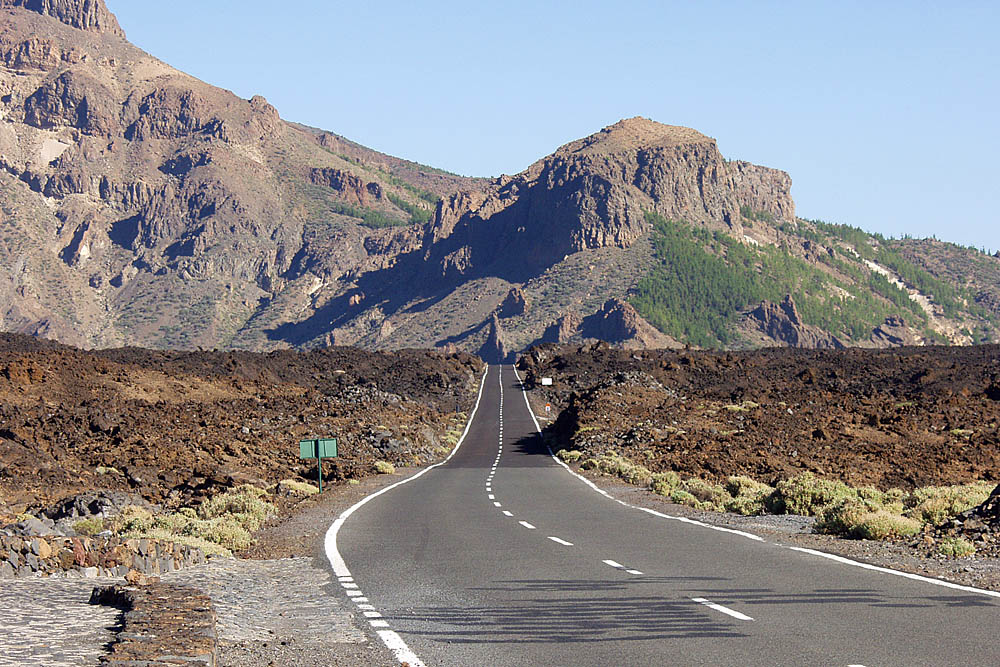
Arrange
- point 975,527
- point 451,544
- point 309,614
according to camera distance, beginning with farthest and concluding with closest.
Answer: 1. point 451,544
2. point 975,527
3. point 309,614

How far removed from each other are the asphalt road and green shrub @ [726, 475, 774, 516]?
3.47 m

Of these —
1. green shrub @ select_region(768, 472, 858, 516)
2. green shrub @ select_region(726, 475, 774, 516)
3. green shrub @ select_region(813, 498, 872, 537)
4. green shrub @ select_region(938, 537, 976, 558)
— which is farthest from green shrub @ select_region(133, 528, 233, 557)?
green shrub @ select_region(768, 472, 858, 516)

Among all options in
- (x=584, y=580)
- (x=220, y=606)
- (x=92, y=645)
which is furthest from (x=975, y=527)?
(x=92, y=645)

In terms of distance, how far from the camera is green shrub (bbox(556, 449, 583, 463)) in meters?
50.2

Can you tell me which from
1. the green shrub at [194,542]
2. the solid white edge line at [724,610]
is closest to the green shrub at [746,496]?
the green shrub at [194,542]

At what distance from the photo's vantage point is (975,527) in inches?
642

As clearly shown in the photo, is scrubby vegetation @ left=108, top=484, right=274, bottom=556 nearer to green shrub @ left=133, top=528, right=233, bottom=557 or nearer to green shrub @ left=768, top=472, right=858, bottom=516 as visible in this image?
green shrub @ left=133, top=528, right=233, bottom=557

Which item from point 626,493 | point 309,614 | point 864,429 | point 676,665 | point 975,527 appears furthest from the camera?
point 864,429

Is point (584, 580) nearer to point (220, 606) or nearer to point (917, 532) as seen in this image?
point (220, 606)

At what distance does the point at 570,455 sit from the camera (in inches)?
2024

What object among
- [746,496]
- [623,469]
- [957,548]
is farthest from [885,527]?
[623,469]

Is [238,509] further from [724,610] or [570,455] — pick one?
[570,455]

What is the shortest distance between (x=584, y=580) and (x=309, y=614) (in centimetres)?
343

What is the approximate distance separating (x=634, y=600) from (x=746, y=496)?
17.0 meters
